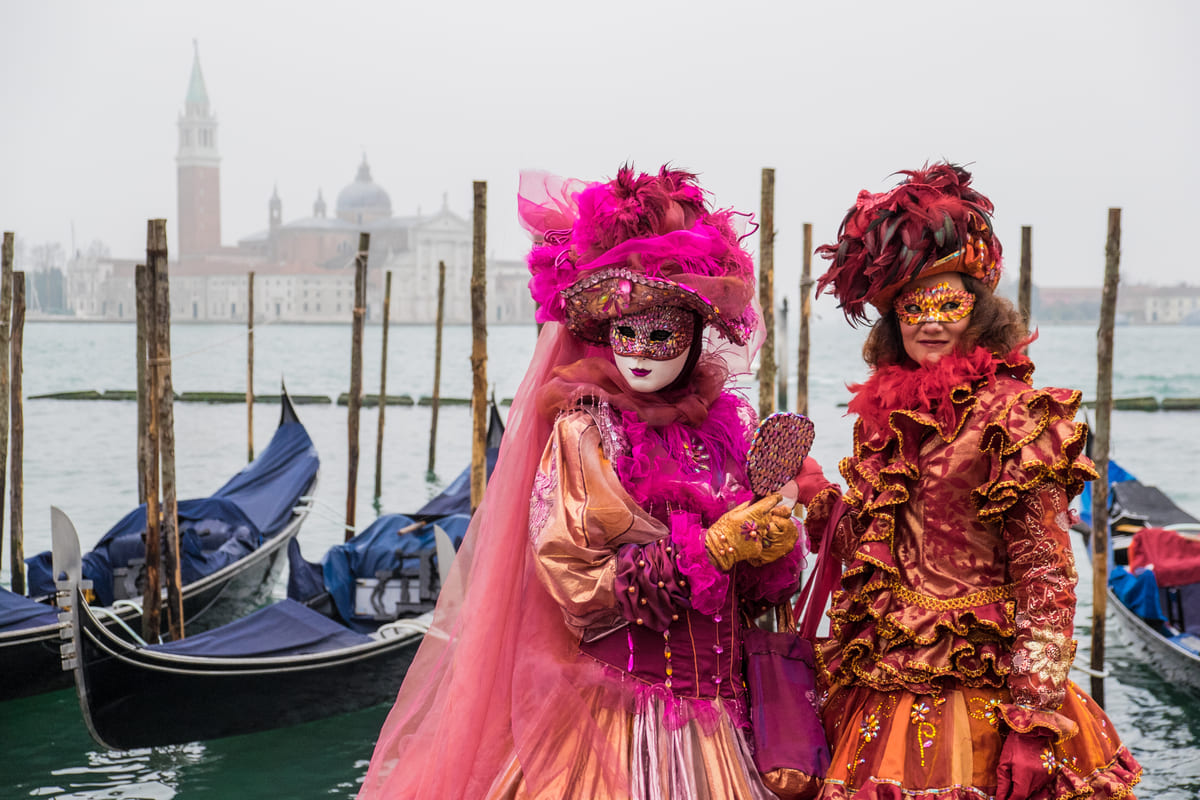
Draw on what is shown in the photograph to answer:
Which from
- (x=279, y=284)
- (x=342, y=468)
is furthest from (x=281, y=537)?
(x=279, y=284)

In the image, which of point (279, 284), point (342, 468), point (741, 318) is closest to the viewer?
point (741, 318)

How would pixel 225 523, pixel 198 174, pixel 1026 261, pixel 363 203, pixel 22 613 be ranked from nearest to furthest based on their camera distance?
pixel 22 613
pixel 225 523
pixel 1026 261
pixel 363 203
pixel 198 174

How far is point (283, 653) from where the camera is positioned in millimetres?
4711

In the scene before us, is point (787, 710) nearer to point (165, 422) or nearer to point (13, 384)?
point (165, 422)

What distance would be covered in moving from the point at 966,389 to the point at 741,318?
385 mm

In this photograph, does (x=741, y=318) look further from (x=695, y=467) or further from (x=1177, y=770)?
(x=1177, y=770)

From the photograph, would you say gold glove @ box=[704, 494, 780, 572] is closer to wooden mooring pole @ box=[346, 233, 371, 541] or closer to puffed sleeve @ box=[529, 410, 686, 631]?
puffed sleeve @ box=[529, 410, 686, 631]

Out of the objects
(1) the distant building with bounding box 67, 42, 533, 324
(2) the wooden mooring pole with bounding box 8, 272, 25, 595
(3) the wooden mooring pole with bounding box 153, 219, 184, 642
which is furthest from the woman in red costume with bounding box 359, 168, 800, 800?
(1) the distant building with bounding box 67, 42, 533, 324

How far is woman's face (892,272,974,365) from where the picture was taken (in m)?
1.90

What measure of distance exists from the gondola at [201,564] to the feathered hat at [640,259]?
310 centimetres

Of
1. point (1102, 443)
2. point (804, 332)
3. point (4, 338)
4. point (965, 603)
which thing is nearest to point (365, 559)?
point (4, 338)

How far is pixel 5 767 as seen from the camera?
4.74 m

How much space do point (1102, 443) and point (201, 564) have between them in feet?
14.0

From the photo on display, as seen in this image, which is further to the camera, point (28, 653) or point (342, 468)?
point (342, 468)
